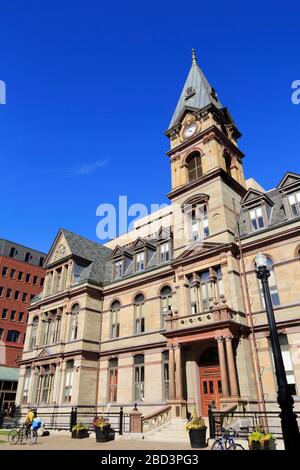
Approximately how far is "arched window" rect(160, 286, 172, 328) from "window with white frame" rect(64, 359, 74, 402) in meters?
9.10

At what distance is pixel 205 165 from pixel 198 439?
19.5 meters

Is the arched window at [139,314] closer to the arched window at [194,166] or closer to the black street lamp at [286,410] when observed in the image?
the arched window at [194,166]

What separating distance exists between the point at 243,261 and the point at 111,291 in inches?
517

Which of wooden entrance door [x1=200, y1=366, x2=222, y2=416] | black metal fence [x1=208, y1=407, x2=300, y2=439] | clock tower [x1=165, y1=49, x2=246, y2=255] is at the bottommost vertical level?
black metal fence [x1=208, y1=407, x2=300, y2=439]

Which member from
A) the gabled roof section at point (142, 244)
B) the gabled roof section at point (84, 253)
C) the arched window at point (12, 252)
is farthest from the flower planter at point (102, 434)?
the arched window at point (12, 252)

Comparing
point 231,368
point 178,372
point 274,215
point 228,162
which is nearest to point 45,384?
point 178,372

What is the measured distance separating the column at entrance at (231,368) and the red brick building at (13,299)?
3396 cm

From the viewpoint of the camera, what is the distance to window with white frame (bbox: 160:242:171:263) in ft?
93.8

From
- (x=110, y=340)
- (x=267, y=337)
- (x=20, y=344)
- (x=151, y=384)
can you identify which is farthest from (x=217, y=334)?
(x=20, y=344)

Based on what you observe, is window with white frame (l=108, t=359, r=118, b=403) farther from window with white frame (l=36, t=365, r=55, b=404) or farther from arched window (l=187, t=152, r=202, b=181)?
arched window (l=187, t=152, r=202, b=181)

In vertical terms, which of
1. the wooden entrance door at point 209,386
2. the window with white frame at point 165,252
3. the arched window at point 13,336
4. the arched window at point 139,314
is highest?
the window with white frame at point 165,252

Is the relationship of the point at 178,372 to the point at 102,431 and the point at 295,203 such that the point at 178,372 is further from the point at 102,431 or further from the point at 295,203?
the point at 295,203

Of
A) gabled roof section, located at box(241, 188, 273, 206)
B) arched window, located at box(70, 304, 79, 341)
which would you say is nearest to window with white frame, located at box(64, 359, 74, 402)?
arched window, located at box(70, 304, 79, 341)

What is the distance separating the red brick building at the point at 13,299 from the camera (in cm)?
4466
